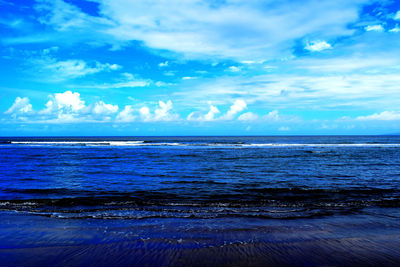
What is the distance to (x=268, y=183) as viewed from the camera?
13.7 m

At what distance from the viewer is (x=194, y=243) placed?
233 inches

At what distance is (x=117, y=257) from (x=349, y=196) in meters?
9.53

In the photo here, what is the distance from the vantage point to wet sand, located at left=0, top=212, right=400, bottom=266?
5098mm

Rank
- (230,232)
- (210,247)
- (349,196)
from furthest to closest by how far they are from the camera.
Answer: (349,196) → (230,232) → (210,247)

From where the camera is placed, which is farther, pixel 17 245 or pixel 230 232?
pixel 230 232

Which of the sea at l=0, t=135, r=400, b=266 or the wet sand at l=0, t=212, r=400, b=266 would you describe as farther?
the sea at l=0, t=135, r=400, b=266

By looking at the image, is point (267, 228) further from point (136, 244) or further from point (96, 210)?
point (96, 210)

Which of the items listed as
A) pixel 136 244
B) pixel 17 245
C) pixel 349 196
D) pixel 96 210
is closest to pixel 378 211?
pixel 349 196

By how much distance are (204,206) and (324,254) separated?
4.59 metres

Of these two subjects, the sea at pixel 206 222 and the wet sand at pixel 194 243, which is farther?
the sea at pixel 206 222

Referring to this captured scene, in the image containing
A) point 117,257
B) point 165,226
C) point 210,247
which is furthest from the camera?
point 165,226

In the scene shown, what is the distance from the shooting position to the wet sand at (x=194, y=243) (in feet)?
16.7

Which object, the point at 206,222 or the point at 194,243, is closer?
the point at 194,243

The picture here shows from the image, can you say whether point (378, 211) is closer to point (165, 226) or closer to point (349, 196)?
point (349, 196)
